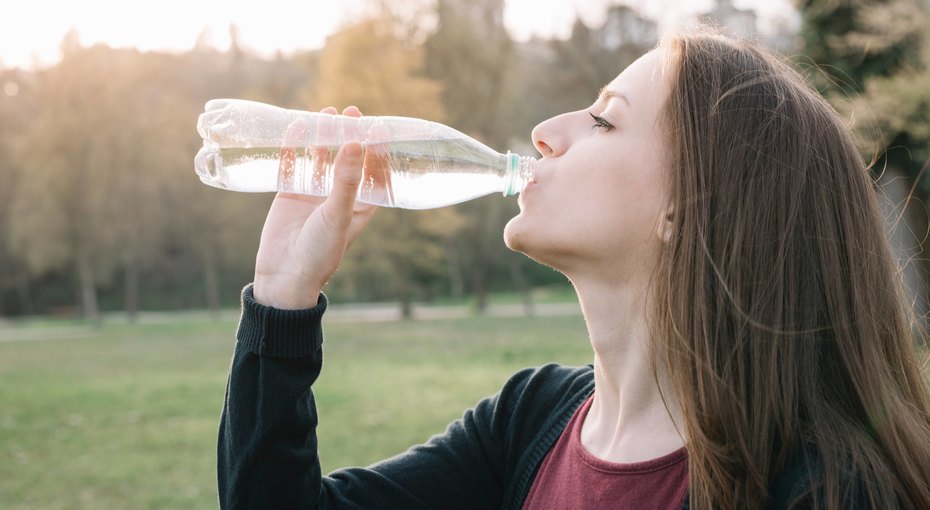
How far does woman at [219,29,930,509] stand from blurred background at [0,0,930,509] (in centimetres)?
44

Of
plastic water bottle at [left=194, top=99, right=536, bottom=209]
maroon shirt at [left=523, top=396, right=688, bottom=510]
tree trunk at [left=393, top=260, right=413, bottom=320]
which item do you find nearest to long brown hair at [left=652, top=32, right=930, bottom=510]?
maroon shirt at [left=523, top=396, right=688, bottom=510]

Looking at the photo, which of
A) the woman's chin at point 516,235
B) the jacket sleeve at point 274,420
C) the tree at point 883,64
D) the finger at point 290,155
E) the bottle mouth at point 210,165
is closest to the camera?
the jacket sleeve at point 274,420

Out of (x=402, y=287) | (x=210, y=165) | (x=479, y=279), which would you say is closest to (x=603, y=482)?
(x=210, y=165)

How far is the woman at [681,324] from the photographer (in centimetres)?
158

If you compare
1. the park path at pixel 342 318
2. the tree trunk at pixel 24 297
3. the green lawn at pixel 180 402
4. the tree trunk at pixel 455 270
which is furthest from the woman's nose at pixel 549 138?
the tree trunk at pixel 24 297

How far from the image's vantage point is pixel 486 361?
1345cm

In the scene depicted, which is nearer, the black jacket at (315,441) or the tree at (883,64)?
the black jacket at (315,441)

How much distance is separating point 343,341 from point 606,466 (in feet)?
56.7

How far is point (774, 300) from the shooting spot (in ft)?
5.39

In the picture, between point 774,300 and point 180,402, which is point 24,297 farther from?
point 774,300

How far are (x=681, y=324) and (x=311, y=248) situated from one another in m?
0.83

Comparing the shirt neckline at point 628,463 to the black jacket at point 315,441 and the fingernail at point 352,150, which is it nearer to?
the black jacket at point 315,441

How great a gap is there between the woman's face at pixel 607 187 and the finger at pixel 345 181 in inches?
14.4

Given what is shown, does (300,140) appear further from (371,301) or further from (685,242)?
(371,301)
